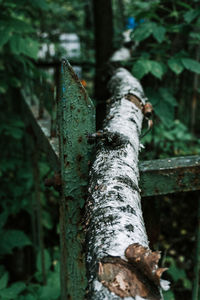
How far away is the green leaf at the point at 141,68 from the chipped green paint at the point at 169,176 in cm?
84

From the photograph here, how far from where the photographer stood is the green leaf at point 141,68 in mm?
1862

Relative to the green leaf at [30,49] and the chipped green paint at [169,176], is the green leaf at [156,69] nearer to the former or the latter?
the green leaf at [30,49]

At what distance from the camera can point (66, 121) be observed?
3.01ft

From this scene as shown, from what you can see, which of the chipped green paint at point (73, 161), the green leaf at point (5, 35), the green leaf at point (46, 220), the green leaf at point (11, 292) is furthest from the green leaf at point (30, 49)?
the green leaf at point (46, 220)

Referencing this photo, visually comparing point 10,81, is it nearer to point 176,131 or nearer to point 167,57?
point 167,57

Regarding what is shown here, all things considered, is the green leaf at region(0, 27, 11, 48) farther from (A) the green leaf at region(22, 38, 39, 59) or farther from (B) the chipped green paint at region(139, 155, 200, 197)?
(B) the chipped green paint at region(139, 155, 200, 197)

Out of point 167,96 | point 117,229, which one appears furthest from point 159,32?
point 117,229

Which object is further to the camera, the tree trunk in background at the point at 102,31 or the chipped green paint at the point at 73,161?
the tree trunk in background at the point at 102,31

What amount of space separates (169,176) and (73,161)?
0.36m

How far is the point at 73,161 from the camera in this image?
3.18 ft

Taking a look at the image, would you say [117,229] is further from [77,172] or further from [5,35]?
[5,35]

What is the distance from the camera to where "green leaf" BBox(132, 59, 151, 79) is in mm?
1862

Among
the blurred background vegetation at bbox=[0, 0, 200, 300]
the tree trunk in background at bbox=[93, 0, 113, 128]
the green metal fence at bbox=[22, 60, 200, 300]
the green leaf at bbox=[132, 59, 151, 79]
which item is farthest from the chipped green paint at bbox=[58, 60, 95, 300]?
the tree trunk in background at bbox=[93, 0, 113, 128]

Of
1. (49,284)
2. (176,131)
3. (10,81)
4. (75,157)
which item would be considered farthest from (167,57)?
(49,284)
